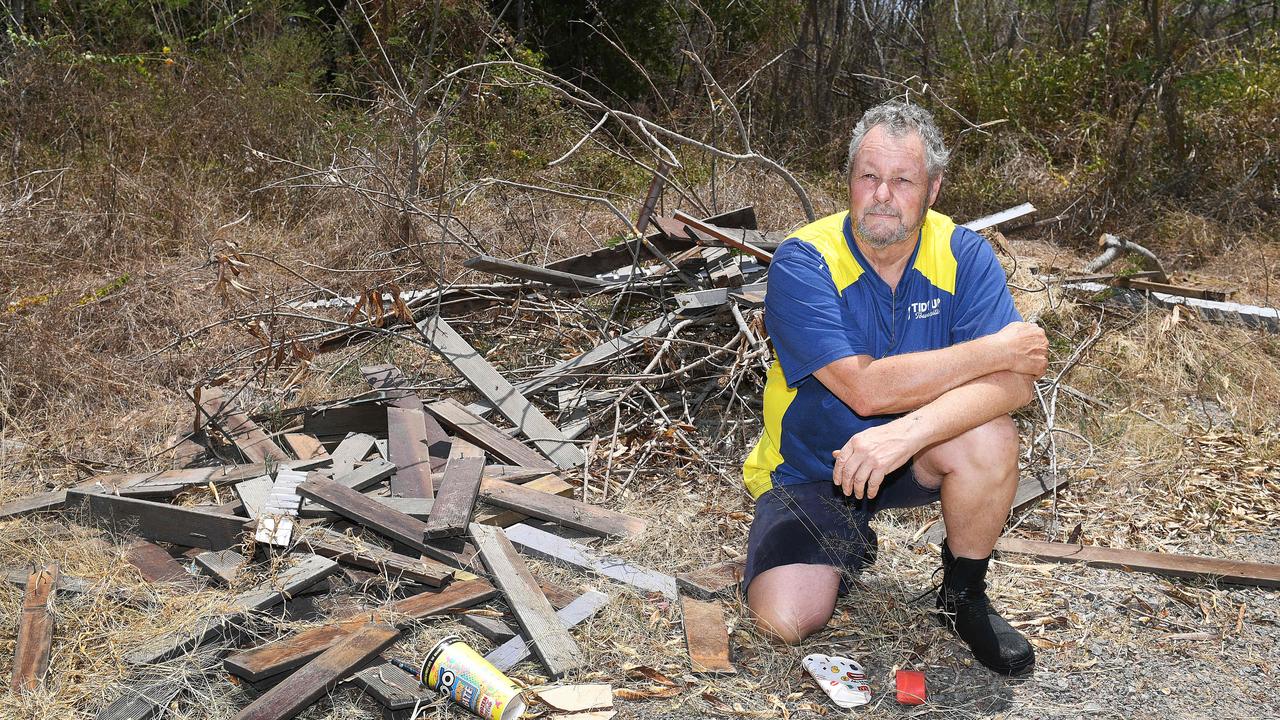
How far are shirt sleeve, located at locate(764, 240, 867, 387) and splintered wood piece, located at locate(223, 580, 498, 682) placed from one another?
140 cm

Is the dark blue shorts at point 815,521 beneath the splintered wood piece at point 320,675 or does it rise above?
above

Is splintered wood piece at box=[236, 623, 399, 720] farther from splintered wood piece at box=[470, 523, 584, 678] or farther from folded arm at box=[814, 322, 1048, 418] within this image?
folded arm at box=[814, 322, 1048, 418]

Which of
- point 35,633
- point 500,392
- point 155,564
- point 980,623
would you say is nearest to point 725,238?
point 500,392

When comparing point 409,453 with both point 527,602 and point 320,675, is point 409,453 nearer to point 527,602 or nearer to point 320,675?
point 527,602

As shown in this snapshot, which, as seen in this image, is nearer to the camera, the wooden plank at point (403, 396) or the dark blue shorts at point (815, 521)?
the dark blue shorts at point (815, 521)

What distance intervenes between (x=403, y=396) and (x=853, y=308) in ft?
8.38

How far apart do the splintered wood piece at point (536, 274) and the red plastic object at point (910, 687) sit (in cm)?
296

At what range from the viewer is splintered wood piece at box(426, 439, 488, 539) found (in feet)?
12.4

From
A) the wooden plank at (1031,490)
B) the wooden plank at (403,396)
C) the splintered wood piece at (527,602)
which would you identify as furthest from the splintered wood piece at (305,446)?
the wooden plank at (1031,490)

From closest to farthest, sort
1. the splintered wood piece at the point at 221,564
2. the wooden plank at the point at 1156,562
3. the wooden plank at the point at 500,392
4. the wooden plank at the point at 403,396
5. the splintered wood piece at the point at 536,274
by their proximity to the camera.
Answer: the splintered wood piece at the point at 221,564
the wooden plank at the point at 1156,562
the wooden plank at the point at 403,396
the wooden plank at the point at 500,392
the splintered wood piece at the point at 536,274

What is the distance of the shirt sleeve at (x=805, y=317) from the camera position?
3.20 m

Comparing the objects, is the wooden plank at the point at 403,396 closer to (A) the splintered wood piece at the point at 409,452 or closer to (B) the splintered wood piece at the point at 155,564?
(A) the splintered wood piece at the point at 409,452

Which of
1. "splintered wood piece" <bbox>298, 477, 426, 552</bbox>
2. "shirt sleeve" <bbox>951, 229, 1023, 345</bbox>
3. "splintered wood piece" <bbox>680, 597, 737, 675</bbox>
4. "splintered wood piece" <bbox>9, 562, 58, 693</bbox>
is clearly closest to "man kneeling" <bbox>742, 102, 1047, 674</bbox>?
"shirt sleeve" <bbox>951, 229, 1023, 345</bbox>

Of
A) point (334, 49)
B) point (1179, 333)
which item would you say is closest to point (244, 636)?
point (1179, 333)
